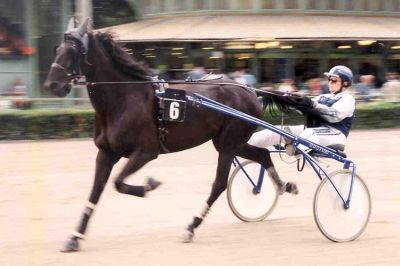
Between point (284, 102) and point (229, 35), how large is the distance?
1918 centimetres

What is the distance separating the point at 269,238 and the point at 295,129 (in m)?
1.14

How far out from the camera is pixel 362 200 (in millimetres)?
6301

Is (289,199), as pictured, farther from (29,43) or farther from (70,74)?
(29,43)

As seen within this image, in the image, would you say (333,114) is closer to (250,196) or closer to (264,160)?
(264,160)

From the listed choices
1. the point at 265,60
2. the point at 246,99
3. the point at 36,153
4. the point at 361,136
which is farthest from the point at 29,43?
the point at 246,99

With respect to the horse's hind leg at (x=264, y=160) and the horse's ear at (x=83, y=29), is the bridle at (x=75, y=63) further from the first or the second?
the horse's hind leg at (x=264, y=160)

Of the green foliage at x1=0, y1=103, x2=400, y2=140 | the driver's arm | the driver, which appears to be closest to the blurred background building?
the green foliage at x1=0, y1=103, x2=400, y2=140

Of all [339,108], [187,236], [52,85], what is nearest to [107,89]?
[52,85]

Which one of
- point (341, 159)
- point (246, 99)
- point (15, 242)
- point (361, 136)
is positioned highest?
point (246, 99)

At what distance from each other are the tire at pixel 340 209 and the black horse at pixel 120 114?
0.95 meters

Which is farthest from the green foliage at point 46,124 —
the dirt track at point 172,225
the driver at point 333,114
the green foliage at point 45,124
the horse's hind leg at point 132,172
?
the horse's hind leg at point 132,172

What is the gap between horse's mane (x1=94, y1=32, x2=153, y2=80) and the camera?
238 inches

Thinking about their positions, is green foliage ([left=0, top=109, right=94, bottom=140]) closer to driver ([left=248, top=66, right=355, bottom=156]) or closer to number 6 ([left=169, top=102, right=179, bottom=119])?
driver ([left=248, top=66, right=355, bottom=156])

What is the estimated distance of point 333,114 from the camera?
6.24 meters
